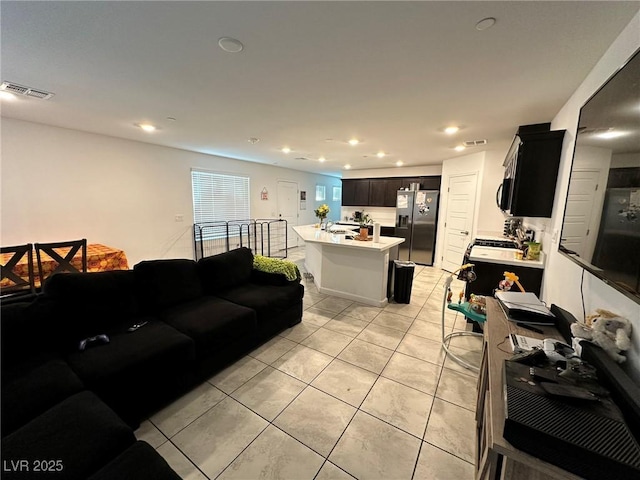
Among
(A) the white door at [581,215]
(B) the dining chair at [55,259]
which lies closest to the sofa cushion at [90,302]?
(B) the dining chair at [55,259]

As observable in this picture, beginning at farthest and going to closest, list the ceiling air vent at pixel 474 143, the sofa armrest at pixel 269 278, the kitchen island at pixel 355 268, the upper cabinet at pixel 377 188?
the upper cabinet at pixel 377 188 → the ceiling air vent at pixel 474 143 → the kitchen island at pixel 355 268 → the sofa armrest at pixel 269 278

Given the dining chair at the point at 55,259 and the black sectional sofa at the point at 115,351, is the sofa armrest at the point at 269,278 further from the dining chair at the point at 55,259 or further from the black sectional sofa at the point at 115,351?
the dining chair at the point at 55,259

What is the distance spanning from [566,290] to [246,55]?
300 centimetres

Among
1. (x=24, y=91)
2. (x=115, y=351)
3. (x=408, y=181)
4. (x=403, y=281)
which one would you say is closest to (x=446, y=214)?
(x=408, y=181)

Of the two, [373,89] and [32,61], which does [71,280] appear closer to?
[32,61]

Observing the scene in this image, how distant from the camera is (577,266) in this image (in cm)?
177

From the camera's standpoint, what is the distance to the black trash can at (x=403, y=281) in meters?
3.77

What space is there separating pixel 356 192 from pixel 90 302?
22.3 ft

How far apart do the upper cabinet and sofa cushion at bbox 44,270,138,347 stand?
250 inches

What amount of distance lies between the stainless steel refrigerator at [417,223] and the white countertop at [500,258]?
8.78 ft

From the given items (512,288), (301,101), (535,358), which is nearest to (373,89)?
(301,101)

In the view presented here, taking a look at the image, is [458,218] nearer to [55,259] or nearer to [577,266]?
[577,266]

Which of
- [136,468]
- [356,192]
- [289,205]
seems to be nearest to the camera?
[136,468]

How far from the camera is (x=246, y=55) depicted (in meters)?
1.76
